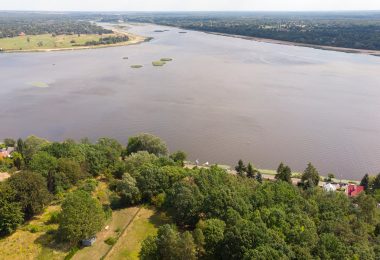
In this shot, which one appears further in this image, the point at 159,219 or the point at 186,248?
the point at 159,219

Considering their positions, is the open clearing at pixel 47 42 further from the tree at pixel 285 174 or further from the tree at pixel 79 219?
the tree at pixel 79 219

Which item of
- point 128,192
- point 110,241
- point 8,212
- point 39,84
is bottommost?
point 39,84

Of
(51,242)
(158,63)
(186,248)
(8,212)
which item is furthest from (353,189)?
(158,63)

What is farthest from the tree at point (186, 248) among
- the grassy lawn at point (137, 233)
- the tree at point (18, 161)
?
the tree at point (18, 161)

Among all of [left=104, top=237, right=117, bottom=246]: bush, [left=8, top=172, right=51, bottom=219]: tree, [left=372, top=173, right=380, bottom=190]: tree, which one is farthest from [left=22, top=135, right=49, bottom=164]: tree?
[left=372, top=173, right=380, bottom=190]: tree

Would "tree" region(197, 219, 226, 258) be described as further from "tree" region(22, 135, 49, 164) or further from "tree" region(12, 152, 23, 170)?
"tree" region(12, 152, 23, 170)

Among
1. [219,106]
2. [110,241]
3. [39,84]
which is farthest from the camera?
[39,84]

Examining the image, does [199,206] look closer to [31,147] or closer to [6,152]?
[31,147]
